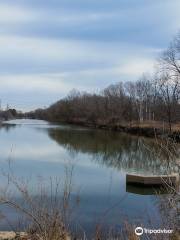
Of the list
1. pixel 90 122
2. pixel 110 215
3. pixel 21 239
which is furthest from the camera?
pixel 90 122

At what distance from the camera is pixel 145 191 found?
17203 mm

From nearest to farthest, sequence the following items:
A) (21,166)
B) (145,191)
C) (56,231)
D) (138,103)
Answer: (56,231) < (145,191) < (21,166) < (138,103)

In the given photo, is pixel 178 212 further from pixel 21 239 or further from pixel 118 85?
pixel 118 85

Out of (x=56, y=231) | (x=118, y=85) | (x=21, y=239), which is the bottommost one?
(x=21, y=239)

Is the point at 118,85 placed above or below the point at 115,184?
above

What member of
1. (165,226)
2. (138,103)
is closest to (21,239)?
(165,226)

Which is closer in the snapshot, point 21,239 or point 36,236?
point 36,236

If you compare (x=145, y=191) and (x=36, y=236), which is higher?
(x=36, y=236)

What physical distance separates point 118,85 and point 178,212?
87102 millimetres

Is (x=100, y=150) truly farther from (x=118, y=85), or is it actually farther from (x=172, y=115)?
(x=118, y=85)

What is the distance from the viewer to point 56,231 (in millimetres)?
4355

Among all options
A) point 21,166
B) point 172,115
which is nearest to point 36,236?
point 21,166

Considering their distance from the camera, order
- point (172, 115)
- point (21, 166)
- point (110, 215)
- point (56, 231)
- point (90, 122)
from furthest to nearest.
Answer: point (90, 122) < point (172, 115) < point (21, 166) < point (110, 215) < point (56, 231)

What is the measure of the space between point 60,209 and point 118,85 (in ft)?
286
